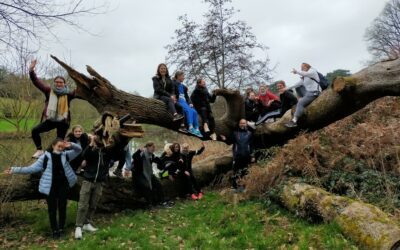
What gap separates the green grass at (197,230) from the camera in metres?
6.05

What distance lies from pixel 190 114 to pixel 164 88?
872 millimetres

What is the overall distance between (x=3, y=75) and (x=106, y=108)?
190 inches

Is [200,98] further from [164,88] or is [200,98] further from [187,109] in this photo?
[164,88]

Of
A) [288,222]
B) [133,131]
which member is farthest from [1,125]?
[288,222]

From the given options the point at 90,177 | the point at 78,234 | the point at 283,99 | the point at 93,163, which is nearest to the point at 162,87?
the point at 93,163

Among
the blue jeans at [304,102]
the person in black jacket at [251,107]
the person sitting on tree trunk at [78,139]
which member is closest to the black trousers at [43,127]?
the person sitting on tree trunk at [78,139]

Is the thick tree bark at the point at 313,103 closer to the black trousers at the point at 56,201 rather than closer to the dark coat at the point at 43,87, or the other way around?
the dark coat at the point at 43,87

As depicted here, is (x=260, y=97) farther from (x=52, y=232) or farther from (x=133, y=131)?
(x=52, y=232)

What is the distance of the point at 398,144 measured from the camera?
8469mm

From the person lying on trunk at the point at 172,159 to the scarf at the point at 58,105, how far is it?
3039 millimetres

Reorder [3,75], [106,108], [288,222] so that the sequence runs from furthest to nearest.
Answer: [3,75]
[106,108]
[288,222]

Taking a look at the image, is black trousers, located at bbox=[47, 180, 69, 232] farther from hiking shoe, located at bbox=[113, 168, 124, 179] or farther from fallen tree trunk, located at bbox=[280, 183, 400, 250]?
fallen tree trunk, located at bbox=[280, 183, 400, 250]

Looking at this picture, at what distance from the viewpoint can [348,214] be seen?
19.1 feet

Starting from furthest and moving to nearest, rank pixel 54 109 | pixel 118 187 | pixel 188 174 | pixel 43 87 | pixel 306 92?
1. pixel 188 174
2. pixel 306 92
3. pixel 118 187
4. pixel 54 109
5. pixel 43 87
